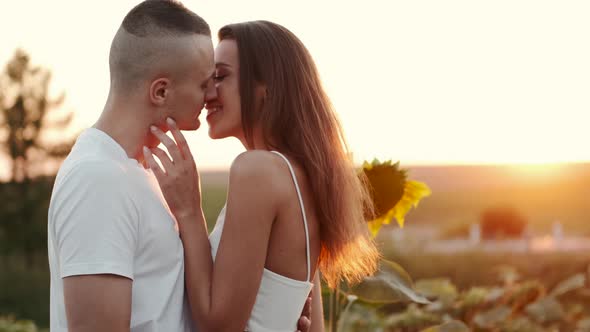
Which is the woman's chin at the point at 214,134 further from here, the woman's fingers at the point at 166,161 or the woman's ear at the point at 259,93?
the woman's fingers at the point at 166,161

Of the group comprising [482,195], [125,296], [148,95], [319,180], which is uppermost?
[148,95]

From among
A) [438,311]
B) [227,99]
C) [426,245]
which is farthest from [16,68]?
[227,99]

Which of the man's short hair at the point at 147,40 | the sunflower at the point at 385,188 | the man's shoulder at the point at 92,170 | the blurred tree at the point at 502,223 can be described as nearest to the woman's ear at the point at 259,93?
the man's short hair at the point at 147,40

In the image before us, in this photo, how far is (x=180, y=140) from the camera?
7.06ft

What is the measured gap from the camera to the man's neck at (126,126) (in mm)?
2057

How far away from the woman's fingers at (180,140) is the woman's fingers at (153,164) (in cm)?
8

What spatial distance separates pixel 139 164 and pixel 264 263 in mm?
434

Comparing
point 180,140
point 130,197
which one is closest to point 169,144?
point 180,140

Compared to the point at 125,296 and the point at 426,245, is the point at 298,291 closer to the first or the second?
the point at 125,296

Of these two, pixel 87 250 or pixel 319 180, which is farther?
pixel 319 180

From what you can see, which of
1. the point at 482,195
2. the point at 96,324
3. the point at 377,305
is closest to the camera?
the point at 96,324

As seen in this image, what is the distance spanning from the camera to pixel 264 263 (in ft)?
7.39

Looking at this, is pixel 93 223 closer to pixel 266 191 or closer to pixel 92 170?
pixel 92 170

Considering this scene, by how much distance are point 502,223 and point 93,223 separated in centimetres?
3200
